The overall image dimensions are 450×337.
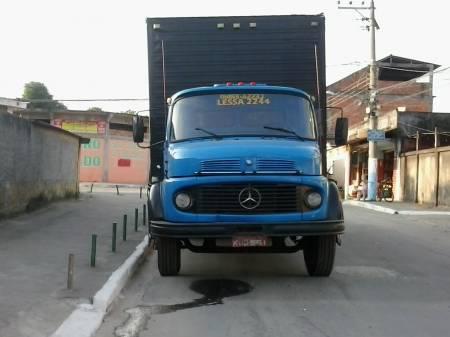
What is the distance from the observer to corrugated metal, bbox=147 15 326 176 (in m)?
9.91

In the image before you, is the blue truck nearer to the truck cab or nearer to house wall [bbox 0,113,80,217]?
the truck cab

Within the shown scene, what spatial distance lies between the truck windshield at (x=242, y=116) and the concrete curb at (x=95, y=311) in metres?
2.02

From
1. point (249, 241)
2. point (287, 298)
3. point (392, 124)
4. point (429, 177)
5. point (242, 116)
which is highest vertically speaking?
point (392, 124)

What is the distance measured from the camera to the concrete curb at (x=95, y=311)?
5.37 metres

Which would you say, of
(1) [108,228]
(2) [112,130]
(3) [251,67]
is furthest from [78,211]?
(2) [112,130]

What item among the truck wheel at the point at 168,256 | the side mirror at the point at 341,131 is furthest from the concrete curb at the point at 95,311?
the side mirror at the point at 341,131

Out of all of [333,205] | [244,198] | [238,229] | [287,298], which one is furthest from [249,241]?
[333,205]

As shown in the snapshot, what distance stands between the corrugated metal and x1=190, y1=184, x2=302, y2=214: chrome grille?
309cm

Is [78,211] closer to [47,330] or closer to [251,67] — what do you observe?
[251,67]

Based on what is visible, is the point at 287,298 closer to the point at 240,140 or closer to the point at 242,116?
the point at 240,140

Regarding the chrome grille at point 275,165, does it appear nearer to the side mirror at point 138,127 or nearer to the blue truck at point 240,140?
the blue truck at point 240,140

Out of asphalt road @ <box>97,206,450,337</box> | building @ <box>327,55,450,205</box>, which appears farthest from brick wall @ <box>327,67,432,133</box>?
asphalt road @ <box>97,206,450,337</box>

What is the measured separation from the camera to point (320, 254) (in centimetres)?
784

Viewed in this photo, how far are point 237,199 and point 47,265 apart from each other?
3138 mm
